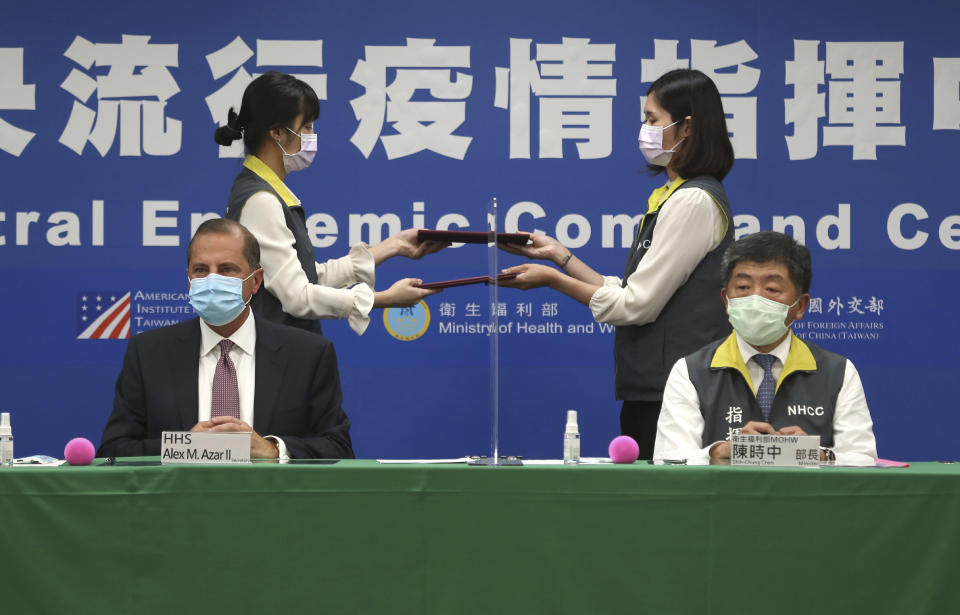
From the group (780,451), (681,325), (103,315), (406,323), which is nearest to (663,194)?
(681,325)

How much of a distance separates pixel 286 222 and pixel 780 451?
1712mm

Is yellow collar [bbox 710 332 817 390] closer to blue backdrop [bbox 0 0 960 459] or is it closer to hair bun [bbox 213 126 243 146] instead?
hair bun [bbox 213 126 243 146]

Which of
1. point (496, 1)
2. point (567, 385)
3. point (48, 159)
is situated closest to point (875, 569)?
point (567, 385)

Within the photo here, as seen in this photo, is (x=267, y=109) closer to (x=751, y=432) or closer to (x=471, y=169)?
(x=471, y=169)

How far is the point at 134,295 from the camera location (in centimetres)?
413

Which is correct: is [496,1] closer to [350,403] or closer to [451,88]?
[451,88]

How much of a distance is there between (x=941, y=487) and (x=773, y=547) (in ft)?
1.04

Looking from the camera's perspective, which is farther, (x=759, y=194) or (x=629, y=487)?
(x=759, y=194)

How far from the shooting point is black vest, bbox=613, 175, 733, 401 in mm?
2961

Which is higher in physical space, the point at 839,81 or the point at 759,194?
the point at 839,81

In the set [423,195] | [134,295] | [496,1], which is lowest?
[134,295]

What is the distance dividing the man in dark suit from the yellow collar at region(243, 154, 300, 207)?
0.60 meters

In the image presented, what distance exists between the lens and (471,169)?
418cm

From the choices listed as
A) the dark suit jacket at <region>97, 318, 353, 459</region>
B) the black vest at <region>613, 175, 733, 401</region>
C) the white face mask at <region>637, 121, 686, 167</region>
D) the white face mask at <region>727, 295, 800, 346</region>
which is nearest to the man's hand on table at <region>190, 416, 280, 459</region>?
the dark suit jacket at <region>97, 318, 353, 459</region>
